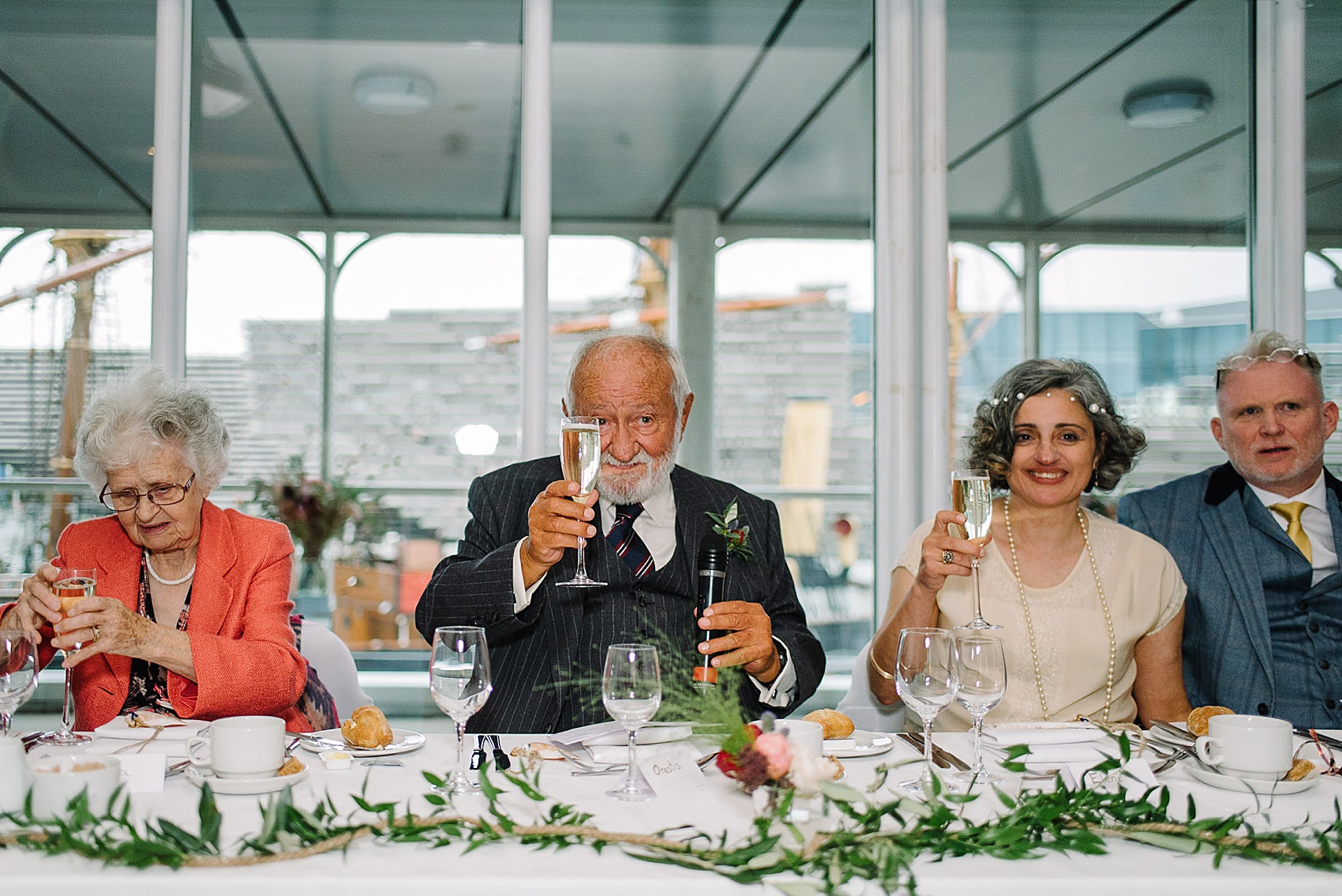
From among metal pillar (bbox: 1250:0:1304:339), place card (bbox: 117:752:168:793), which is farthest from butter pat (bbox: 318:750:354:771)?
metal pillar (bbox: 1250:0:1304:339)

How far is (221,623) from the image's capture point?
226 cm

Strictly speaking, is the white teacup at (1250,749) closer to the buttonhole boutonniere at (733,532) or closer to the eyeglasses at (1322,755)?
the eyeglasses at (1322,755)

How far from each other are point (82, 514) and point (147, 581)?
106 centimetres

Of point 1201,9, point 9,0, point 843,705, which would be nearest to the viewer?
point 843,705

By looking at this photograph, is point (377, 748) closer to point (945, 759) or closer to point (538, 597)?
point (538, 597)

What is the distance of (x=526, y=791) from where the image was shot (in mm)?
1390

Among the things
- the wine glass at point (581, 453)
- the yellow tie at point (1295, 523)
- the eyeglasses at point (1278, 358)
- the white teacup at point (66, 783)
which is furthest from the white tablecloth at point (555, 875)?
the eyeglasses at point (1278, 358)

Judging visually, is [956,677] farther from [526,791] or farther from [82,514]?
[82,514]

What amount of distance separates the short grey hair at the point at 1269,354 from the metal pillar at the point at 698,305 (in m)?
2.05

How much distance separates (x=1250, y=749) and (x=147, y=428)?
6.93ft

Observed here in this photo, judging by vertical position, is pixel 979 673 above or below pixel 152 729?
above

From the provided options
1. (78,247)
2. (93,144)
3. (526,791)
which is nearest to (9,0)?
(93,144)

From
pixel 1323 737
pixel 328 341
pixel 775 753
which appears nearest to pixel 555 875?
pixel 775 753

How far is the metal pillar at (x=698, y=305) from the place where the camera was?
4441 millimetres
